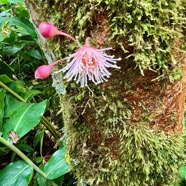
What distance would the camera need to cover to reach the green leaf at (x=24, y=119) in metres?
A: 0.89

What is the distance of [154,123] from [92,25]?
0.26 meters

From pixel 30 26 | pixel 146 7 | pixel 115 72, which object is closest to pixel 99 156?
pixel 115 72

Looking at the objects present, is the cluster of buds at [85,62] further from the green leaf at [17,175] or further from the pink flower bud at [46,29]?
the green leaf at [17,175]

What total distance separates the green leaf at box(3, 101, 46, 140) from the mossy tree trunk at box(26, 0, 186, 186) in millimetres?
187

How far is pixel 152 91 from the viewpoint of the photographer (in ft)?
2.10

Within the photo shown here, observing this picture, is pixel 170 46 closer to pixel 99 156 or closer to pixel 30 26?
pixel 99 156

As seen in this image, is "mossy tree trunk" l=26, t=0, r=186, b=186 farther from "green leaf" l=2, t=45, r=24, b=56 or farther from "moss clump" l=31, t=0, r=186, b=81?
"green leaf" l=2, t=45, r=24, b=56

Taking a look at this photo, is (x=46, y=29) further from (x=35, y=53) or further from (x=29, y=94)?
(x=35, y=53)

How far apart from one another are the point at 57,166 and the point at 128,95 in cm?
40

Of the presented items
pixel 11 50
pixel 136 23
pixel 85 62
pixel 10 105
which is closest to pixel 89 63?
pixel 85 62

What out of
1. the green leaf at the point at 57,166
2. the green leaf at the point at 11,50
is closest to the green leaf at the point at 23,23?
the green leaf at the point at 11,50

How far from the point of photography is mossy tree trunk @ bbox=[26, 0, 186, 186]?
1.84ft

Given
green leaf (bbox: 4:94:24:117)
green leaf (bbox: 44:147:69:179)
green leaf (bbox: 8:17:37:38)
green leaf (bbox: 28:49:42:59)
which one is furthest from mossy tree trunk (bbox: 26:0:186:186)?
green leaf (bbox: 28:49:42:59)

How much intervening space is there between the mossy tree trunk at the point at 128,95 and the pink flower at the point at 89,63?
38 mm
